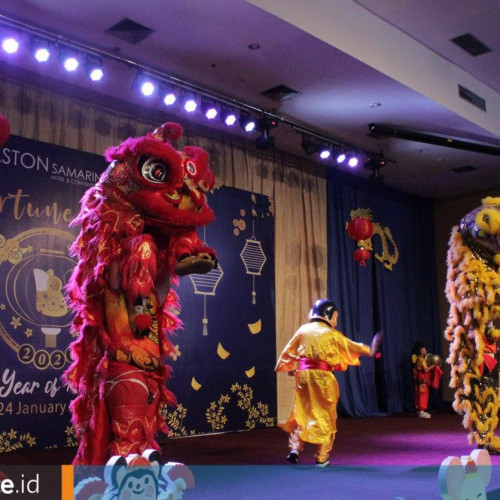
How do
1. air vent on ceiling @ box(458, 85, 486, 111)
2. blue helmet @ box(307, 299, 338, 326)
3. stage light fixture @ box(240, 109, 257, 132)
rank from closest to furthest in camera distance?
blue helmet @ box(307, 299, 338, 326)
stage light fixture @ box(240, 109, 257, 132)
air vent on ceiling @ box(458, 85, 486, 111)

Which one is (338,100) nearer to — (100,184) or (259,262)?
(259,262)

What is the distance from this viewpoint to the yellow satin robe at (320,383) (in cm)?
430

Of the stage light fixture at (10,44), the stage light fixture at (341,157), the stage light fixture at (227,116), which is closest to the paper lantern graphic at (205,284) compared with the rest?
the stage light fixture at (227,116)

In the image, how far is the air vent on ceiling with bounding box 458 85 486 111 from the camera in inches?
283

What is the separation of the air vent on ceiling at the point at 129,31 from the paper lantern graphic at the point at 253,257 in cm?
267

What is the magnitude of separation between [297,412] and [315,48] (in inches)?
117

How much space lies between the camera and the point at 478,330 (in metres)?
4.41

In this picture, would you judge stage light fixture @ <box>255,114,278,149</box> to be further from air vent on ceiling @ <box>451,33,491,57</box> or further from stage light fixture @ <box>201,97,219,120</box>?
air vent on ceiling @ <box>451,33,491,57</box>

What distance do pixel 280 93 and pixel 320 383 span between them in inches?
125

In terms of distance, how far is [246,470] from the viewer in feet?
13.4

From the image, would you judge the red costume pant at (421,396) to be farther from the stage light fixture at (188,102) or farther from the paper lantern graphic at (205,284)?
the stage light fixture at (188,102)

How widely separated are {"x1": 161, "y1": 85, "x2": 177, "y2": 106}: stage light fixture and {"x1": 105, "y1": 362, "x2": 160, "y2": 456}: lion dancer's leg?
3827 mm

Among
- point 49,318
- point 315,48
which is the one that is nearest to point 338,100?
point 315,48

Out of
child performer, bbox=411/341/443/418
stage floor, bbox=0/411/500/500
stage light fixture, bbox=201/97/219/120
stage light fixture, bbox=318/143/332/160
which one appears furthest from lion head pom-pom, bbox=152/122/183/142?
child performer, bbox=411/341/443/418
